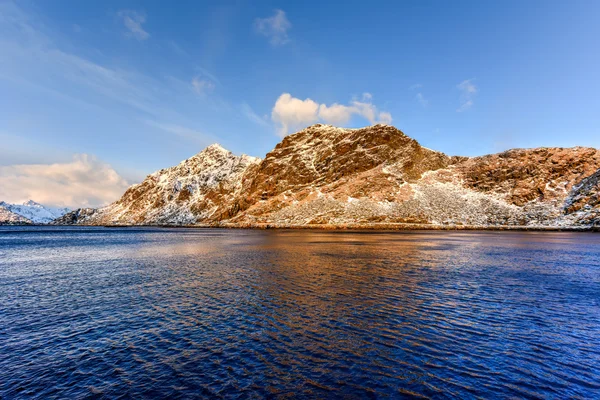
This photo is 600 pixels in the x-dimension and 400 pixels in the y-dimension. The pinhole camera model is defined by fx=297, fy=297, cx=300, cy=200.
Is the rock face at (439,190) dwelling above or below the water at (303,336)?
above

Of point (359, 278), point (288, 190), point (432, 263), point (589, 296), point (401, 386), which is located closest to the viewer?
point (401, 386)

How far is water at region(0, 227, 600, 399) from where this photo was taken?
1133 cm

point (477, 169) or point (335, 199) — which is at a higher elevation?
point (477, 169)

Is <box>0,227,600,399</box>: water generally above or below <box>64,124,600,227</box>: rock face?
below

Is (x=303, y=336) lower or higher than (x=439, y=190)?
lower

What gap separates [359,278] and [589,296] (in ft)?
59.8

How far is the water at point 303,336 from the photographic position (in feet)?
37.2

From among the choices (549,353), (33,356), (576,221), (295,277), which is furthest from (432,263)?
(576,221)

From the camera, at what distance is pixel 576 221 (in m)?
112

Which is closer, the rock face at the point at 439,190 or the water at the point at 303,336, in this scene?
the water at the point at 303,336

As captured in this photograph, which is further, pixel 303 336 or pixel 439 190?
pixel 439 190

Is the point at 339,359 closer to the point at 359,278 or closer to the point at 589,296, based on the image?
the point at 359,278

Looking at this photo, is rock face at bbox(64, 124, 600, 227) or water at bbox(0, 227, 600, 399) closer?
water at bbox(0, 227, 600, 399)

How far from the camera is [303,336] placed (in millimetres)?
15984
